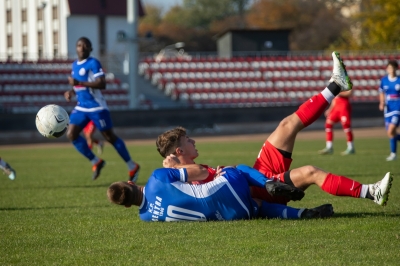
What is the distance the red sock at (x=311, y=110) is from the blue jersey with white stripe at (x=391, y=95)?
9.23m

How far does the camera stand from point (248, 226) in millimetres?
6320

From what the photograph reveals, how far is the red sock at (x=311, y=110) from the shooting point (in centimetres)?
676

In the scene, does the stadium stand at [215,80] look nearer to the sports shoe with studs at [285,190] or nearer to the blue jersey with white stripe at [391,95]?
the blue jersey with white stripe at [391,95]

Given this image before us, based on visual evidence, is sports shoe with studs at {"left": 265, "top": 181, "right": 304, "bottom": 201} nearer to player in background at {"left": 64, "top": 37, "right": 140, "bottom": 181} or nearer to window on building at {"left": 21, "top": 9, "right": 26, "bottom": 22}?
player in background at {"left": 64, "top": 37, "right": 140, "bottom": 181}

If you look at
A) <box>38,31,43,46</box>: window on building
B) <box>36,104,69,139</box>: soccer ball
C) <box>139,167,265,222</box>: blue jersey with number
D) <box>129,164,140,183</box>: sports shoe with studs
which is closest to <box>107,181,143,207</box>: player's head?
<box>139,167,265,222</box>: blue jersey with number

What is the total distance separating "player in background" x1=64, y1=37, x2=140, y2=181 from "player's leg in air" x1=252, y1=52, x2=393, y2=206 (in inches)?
205

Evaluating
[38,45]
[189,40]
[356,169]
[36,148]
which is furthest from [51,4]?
[356,169]

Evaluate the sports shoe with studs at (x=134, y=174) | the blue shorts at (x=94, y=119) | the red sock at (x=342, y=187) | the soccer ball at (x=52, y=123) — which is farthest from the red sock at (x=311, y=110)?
the blue shorts at (x=94, y=119)

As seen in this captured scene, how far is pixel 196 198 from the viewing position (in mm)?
6344

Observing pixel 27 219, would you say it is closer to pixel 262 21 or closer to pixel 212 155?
pixel 212 155

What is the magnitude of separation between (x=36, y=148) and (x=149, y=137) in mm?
5041

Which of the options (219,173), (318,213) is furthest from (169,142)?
(318,213)

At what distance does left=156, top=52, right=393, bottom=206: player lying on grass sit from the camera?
6.21 meters

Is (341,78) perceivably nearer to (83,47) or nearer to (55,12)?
(83,47)
